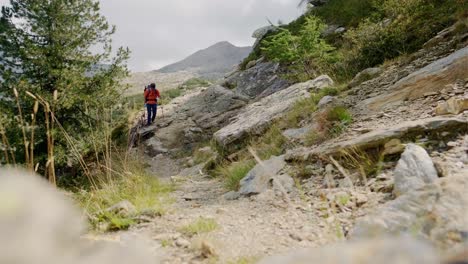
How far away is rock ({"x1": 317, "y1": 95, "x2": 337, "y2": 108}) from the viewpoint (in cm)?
705

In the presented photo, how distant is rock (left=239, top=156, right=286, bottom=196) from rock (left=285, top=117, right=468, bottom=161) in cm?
75

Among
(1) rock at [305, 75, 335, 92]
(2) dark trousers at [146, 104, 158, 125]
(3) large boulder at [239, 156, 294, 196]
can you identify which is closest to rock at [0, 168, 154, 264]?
(3) large boulder at [239, 156, 294, 196]

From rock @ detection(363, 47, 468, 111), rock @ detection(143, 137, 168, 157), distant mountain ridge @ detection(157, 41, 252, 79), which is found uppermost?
distant mountain ridge @ detection(157, 41, 252, 79)

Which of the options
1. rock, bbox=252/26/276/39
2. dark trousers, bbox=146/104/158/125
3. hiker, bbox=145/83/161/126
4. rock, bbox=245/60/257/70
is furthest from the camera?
rock, bbox=252/26/276/39

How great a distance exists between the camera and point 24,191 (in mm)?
1549

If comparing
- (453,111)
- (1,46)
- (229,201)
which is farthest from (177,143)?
(453,111)

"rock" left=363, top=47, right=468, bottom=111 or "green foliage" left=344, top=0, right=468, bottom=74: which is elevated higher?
"green foliage" left=344, top=0, right=468, bottom=74

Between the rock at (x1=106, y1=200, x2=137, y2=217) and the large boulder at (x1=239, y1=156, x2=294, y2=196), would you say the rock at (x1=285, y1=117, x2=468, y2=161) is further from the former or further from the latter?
the rock at (x1=106, y1=200, x2=137, y2=217)

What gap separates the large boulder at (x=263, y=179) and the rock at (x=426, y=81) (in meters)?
1.93

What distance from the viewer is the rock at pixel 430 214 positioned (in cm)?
181

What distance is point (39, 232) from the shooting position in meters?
1.41

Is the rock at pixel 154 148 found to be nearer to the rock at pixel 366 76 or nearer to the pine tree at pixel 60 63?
the pine tree at pixel 60 63

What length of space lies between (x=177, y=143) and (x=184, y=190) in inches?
461

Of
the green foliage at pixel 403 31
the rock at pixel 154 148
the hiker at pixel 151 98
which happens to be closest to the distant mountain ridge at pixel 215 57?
the hiker at pixel 151 98
